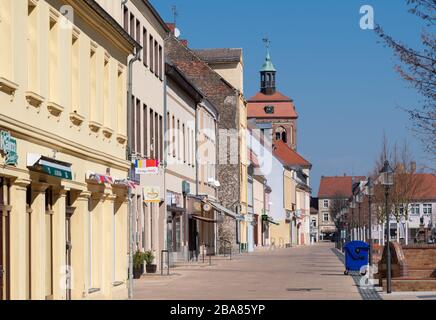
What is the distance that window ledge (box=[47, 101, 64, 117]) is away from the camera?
20.4 meters

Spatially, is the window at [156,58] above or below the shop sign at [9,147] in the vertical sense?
above

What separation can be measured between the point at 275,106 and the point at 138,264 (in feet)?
521

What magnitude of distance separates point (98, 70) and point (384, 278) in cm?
1030

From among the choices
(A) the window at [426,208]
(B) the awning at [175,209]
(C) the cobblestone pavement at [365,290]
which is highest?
(A) the window at [426,208]

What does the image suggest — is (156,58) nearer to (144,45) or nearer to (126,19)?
(144,45)

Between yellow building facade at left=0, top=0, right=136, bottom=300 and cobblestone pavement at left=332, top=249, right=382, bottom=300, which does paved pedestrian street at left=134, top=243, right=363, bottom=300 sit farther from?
yellow building facade at left=0, top=0, right=136, bottom=300

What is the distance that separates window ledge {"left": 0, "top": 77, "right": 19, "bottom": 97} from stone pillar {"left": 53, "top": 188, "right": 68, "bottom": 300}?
383cm

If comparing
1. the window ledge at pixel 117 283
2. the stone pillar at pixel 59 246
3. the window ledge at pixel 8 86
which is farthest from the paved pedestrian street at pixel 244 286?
the window ledge at pixel 8 86

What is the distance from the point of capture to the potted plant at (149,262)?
127ft

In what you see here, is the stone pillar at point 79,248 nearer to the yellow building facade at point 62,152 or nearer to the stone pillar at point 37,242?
the yellow building facade at point 62,152

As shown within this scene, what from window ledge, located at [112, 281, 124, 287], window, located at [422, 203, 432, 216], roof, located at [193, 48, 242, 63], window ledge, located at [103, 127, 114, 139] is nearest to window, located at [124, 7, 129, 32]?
window ledge, located at [103, 127, 114, 139]

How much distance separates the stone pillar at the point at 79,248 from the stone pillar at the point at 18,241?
14.8 feet

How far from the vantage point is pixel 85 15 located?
23.1 meters
